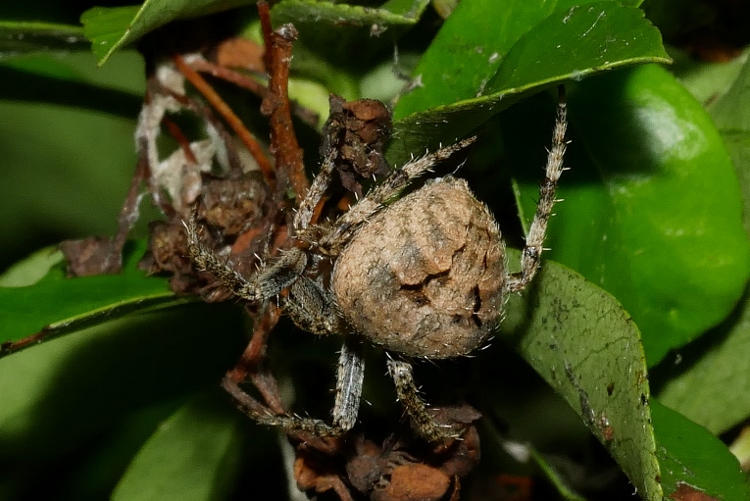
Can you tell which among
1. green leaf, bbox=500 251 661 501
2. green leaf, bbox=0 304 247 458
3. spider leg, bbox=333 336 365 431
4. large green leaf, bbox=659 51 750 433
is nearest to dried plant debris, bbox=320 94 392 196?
green leaf, bbox=500 251 661 501

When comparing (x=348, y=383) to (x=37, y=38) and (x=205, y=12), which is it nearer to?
(x=205, y=12)

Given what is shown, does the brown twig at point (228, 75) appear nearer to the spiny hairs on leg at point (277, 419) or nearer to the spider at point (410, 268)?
the spider at point (410, 268)

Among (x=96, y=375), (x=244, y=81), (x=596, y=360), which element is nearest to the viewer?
(x=596, y=360)

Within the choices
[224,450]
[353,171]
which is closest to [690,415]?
[353,171]

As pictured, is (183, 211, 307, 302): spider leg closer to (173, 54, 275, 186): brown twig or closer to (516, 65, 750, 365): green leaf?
(173, 54, 275, 186): brown twig

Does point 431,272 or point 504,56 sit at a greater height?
point 504,56

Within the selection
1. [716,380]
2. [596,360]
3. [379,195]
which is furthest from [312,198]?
[716,380]
